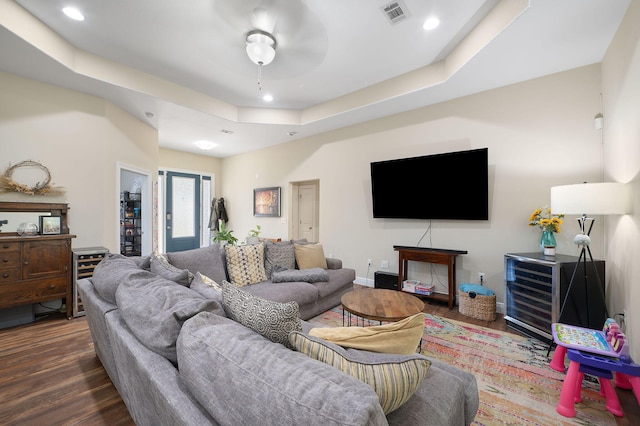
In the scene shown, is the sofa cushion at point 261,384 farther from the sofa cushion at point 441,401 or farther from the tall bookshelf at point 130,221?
the tall bookshelf at point 130,221

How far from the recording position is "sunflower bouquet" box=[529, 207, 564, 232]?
2.86m

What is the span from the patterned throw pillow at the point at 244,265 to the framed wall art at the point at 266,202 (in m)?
2.84

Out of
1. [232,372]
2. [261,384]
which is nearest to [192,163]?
[232,372]

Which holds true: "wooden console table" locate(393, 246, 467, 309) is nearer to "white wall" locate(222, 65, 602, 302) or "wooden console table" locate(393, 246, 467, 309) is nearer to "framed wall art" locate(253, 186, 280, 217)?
"white wall" locate(222, 65, 602, 302)

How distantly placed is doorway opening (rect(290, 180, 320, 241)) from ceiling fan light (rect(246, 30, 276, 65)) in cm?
303

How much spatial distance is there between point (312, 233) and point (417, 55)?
367cm

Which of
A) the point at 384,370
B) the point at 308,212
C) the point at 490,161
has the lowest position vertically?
the point at 384,370

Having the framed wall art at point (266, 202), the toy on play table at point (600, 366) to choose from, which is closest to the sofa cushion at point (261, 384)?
the toy on play table at point (600, 366)

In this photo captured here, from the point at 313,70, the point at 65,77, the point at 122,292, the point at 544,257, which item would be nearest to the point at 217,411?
the point at 122,292

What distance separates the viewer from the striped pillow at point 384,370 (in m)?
0.80

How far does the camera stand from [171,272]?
194 centimetres

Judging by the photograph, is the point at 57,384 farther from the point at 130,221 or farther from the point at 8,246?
the point at 130,221

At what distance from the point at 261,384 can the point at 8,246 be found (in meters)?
3.67

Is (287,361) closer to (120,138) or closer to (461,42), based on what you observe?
(461,42)
